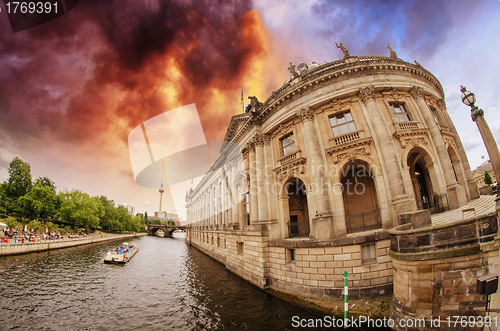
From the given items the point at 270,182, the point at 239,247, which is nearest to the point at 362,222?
the point at 270,182

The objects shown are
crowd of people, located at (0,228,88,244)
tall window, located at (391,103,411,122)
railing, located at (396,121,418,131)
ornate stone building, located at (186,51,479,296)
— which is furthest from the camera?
crowd of people, located at (0,228,88,244)

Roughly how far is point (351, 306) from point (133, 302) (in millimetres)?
13881

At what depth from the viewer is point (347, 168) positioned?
15.2 m

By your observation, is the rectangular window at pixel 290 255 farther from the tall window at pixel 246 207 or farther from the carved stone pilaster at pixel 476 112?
the carved stone pilaster at pixel 476 112

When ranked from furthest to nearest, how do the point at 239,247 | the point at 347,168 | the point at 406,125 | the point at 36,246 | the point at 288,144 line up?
1. the point at 36,246
2. the point at 239,247
3. the point at 288,144
4. the point at 347,168
5. the point at 406,125

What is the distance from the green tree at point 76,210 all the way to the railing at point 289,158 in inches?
2423

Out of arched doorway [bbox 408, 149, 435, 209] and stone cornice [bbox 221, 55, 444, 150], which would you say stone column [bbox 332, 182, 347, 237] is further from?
stone cornice [bbox 221, 55, 444, 150]

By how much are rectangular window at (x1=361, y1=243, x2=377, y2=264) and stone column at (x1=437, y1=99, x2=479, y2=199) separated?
36.5 feet

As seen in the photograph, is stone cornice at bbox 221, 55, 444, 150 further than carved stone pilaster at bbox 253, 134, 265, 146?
No

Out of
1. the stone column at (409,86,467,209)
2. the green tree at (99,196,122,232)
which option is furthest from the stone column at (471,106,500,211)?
the green tree at (99,196,122,232)

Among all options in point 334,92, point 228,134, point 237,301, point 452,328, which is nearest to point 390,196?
point 452,328

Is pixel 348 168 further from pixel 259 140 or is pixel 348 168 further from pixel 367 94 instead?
pixel 259 140

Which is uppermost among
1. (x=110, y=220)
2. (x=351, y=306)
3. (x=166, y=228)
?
(x=110, y=220)

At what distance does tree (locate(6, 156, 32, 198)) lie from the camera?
54.7 meters
